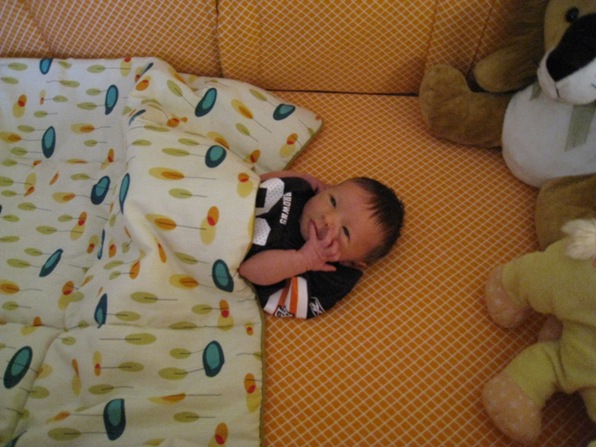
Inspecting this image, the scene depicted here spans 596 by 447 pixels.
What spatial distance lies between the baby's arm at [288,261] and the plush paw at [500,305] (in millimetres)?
318

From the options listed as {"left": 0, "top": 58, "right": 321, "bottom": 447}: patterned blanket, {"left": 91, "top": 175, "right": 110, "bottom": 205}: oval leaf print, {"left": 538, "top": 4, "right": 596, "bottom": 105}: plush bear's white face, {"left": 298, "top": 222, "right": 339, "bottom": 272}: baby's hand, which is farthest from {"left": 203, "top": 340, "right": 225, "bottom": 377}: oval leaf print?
{"left": 538, "top": 4, "right": 596, "bottom": 105}: plush bear's white face

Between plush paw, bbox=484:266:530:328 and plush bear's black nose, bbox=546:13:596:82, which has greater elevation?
plush bear's black nose, bbox=546:13:596:82

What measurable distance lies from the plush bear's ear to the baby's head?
1.35 ft

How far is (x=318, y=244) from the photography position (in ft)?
3.28

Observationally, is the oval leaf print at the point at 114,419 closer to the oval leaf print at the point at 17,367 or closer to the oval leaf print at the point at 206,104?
the oval leaf print at the point at 17,367

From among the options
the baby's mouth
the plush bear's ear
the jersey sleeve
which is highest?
the plush bear's ear

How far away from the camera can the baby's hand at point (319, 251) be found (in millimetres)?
993

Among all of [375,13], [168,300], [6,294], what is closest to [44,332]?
[6,294]

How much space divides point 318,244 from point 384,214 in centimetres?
15

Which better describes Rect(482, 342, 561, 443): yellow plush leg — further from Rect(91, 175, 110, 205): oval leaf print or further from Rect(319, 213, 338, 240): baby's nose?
Rect(91, 175, 110, 205): oval leaf print

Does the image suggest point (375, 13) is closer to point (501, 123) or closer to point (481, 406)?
point (501, 123)

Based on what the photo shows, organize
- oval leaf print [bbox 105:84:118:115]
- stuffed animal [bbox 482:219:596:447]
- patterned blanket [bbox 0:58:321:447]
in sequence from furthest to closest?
oval leaf print [bbox 105:84:118:115]
patterned blanket [bbox 0:58:321:447]
stuffed animal [bbox 482:219:596:447]

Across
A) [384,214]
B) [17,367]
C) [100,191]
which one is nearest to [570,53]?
[384,214]

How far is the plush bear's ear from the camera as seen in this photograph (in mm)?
1059
